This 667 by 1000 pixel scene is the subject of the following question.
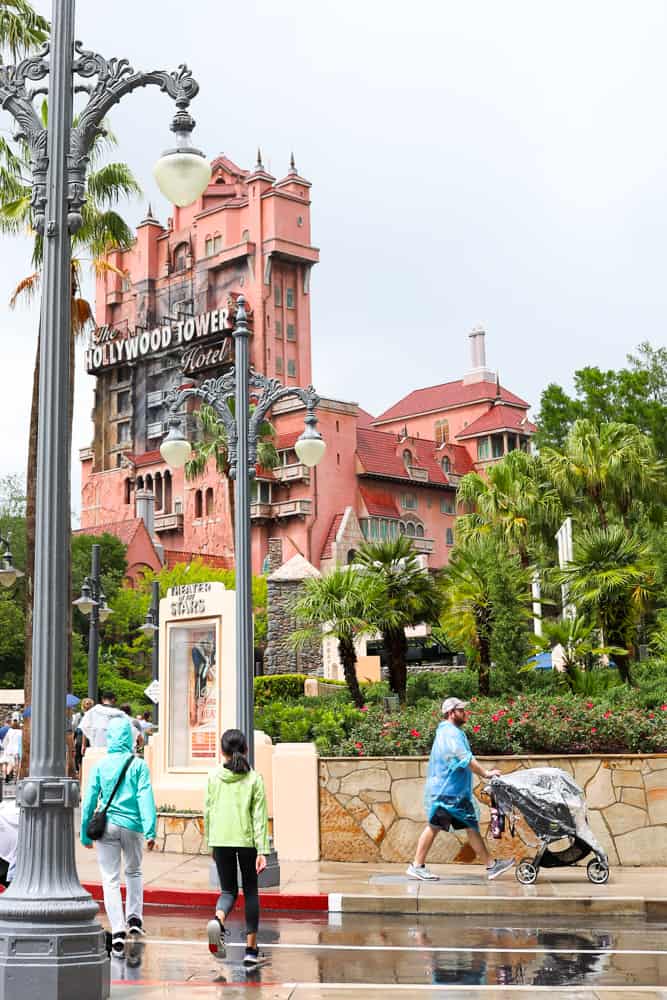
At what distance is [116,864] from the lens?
9.98 m

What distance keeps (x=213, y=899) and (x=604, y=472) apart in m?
26.3

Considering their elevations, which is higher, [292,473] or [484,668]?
[292,473]

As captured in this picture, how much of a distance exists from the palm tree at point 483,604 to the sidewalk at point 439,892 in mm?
8888

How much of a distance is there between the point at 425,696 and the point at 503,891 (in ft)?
41.4

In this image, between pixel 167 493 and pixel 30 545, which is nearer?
pixel 30 545

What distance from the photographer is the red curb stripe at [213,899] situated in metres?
12.8

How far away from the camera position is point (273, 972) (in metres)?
9.12

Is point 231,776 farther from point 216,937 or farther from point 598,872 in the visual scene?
point 598,872

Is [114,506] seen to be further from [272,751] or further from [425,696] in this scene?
[272,751]

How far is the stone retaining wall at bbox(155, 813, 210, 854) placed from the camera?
56.0 feet

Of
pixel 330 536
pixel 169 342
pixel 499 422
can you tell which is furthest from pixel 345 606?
pixel 169 342

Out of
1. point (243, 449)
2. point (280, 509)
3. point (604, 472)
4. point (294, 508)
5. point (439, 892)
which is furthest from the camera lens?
point (280, 509)

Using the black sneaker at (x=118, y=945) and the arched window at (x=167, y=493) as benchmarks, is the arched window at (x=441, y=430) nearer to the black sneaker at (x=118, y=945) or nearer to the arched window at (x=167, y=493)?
the arched window at (x=167, y=493)

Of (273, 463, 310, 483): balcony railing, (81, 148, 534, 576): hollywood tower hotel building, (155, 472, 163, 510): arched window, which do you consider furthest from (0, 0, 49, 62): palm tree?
(155, 472, 163, 510): arched window
